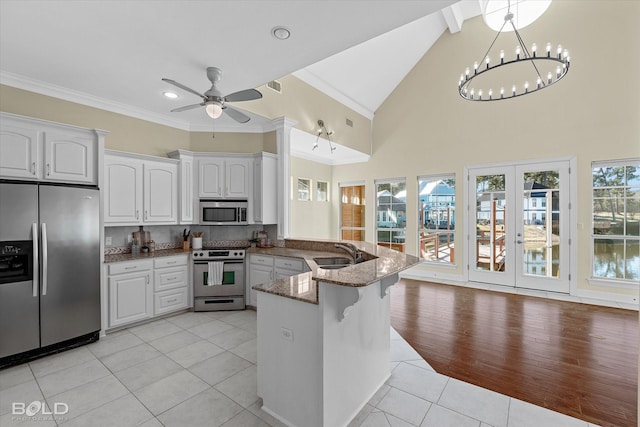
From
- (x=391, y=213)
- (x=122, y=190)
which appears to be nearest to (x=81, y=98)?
(x=122, y=190)

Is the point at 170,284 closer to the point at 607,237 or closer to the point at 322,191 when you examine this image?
the point at 322,191

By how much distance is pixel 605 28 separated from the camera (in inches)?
175

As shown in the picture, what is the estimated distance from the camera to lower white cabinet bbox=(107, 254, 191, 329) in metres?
3.48

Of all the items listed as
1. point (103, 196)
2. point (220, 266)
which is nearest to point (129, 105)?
Answer: point (103, 196)

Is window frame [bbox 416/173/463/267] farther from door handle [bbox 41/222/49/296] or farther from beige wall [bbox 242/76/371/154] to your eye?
door handle [bbox 41/222/49/296]

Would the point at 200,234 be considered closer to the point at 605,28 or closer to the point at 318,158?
the point at 318,158

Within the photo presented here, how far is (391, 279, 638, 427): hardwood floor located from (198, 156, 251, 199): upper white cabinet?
3070 mm

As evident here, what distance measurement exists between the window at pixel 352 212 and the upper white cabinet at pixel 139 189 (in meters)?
4.41

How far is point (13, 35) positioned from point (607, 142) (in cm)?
736

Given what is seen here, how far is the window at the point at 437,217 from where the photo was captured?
234 inches

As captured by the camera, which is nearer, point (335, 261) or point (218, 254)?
point (335, 261)

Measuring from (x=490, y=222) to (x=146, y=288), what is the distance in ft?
19.4

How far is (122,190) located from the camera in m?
3.76

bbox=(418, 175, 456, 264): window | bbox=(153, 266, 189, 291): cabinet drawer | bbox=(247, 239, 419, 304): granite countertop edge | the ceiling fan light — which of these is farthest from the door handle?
bbox=(418, 175, 456, 264): window
